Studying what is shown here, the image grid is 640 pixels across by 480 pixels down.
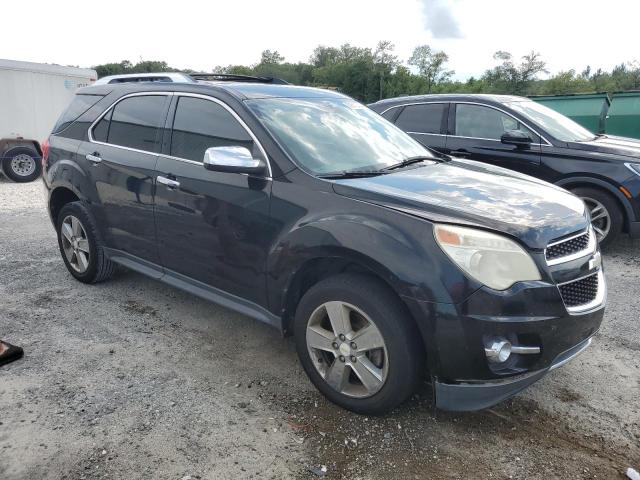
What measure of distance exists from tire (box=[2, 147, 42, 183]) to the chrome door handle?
1043 centimetres

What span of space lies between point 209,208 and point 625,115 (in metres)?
11.4

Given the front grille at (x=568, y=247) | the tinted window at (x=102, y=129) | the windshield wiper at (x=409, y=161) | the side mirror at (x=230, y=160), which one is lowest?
the front grille at (x=568, y=247)

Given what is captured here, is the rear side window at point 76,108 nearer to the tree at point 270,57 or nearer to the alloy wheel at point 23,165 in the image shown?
the alloy wheel at point 23,165

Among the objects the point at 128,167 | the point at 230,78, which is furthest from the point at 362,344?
the point at 230,78

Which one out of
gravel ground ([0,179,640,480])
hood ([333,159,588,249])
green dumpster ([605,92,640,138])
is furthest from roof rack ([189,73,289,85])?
green dumpster ([605,92,640,138])

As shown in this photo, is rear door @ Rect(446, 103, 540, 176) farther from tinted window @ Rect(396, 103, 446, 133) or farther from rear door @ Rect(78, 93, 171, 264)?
rear door @ Rect(78, 93, 171, 264)

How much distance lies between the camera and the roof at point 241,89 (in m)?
3.56

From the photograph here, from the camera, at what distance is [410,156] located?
3738 millimetres

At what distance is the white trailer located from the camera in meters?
12.0

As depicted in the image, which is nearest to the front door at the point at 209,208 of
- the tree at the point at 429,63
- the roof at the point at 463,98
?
the roof at the point at 463,98

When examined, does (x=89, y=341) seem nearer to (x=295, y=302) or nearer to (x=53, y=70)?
(x=295, y=302)

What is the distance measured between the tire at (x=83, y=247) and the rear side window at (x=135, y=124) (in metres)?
0.72

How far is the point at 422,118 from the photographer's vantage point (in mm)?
7277

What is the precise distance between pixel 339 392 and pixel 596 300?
4.98ft
